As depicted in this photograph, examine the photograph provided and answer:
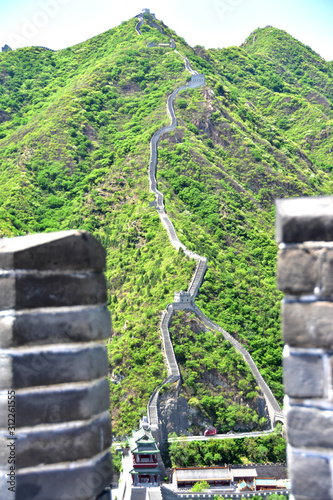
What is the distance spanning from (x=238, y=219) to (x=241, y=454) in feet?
125

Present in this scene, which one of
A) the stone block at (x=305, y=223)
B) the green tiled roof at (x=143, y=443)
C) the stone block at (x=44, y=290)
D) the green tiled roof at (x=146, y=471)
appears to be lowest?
the green tiled roof at (x=146, y=471)

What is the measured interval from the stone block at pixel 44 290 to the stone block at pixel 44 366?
0.83 feet

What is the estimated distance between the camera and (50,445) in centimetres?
416

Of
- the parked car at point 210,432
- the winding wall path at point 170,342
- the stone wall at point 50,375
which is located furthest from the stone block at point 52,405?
the parked car at point 210,432

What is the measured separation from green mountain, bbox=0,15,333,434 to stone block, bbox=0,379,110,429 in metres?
45.5

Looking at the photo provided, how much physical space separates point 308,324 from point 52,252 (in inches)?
58.6

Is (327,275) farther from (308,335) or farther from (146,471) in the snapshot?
(146,471)

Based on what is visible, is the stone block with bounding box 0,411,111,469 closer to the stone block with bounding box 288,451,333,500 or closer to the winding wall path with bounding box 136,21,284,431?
the stone block with bounding box 288,451,333,500

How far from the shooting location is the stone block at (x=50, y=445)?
13.6 ft

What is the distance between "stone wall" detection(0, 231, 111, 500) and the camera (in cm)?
416

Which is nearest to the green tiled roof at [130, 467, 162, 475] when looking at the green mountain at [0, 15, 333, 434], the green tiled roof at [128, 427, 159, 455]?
the green tiled roof at [128, 427, 159, 455]

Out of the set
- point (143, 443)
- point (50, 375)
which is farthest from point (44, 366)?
point (143, 443)

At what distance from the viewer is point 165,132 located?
3484 inches

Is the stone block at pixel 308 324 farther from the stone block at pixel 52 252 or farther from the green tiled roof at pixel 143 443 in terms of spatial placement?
the green tiled roof at pixel 143 443
